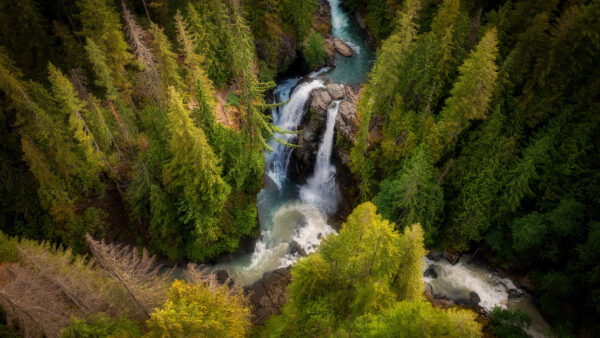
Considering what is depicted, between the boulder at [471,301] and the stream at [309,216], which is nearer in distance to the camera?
the boulder at [471,301]

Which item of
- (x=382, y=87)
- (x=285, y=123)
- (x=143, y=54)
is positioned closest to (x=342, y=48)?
(x=285, y=123)

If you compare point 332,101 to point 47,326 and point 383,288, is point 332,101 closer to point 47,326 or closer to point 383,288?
point 383,288

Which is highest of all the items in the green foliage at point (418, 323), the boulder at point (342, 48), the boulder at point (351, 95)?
the green foliage at point (418, 323)

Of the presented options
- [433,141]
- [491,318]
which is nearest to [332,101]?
[433,141]

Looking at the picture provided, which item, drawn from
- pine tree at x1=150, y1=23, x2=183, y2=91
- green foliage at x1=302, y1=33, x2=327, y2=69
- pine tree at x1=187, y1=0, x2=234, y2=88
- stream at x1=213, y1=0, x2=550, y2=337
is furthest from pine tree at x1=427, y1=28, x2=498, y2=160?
pine tree at x1=150, y1=23, x2=183, y2=91

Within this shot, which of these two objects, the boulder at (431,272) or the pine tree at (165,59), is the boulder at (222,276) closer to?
the pine tree at (165,59)

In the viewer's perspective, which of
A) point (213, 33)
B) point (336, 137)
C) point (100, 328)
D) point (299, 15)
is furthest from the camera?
point (299, 15)

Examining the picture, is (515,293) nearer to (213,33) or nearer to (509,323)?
(509,323)

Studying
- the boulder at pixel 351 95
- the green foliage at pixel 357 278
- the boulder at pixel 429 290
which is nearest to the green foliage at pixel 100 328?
the green foliage at pixel 357 278
